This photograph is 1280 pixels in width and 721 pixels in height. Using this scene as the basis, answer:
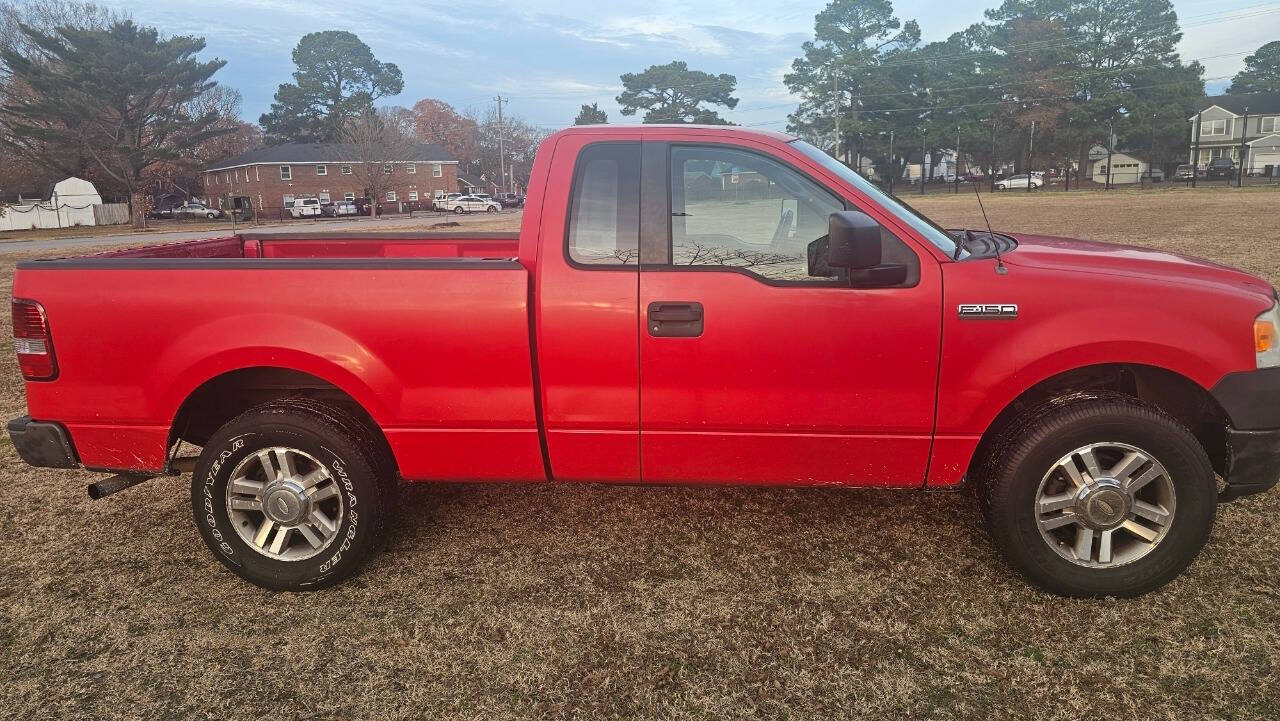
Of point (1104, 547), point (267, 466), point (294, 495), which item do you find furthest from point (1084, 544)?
point (267, 466)

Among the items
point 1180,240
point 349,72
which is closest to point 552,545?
point 1180,240

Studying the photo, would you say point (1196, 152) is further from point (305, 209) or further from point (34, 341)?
point (34, 341)

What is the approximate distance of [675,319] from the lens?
3.33 m

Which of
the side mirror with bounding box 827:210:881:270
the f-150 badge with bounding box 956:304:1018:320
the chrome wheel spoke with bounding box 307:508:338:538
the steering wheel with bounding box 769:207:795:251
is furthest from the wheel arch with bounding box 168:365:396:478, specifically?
the f-150 badge with bounding box 956:304:1018:320

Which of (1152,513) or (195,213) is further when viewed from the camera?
(195,213)

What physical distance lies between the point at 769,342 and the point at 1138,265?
153 centimetres

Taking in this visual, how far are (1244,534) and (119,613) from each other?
504 centimetres

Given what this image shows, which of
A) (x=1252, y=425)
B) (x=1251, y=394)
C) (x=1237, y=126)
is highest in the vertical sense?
(x=1237, y=126)

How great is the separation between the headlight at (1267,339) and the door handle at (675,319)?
215 centimetres

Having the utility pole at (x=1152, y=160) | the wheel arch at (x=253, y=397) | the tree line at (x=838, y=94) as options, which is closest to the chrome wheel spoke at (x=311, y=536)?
the wheel arch at (x=253, y=397)

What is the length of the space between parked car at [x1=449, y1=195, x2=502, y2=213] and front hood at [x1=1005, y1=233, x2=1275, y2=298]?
63.8 m

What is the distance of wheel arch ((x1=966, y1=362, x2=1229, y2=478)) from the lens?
3.40 meters

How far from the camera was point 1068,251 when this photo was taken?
3.60 metres

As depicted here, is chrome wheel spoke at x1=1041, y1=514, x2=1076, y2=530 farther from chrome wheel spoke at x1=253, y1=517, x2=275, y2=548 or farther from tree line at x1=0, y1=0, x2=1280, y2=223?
tree line at x1=0, y1=0, x2=1280, y2=223
